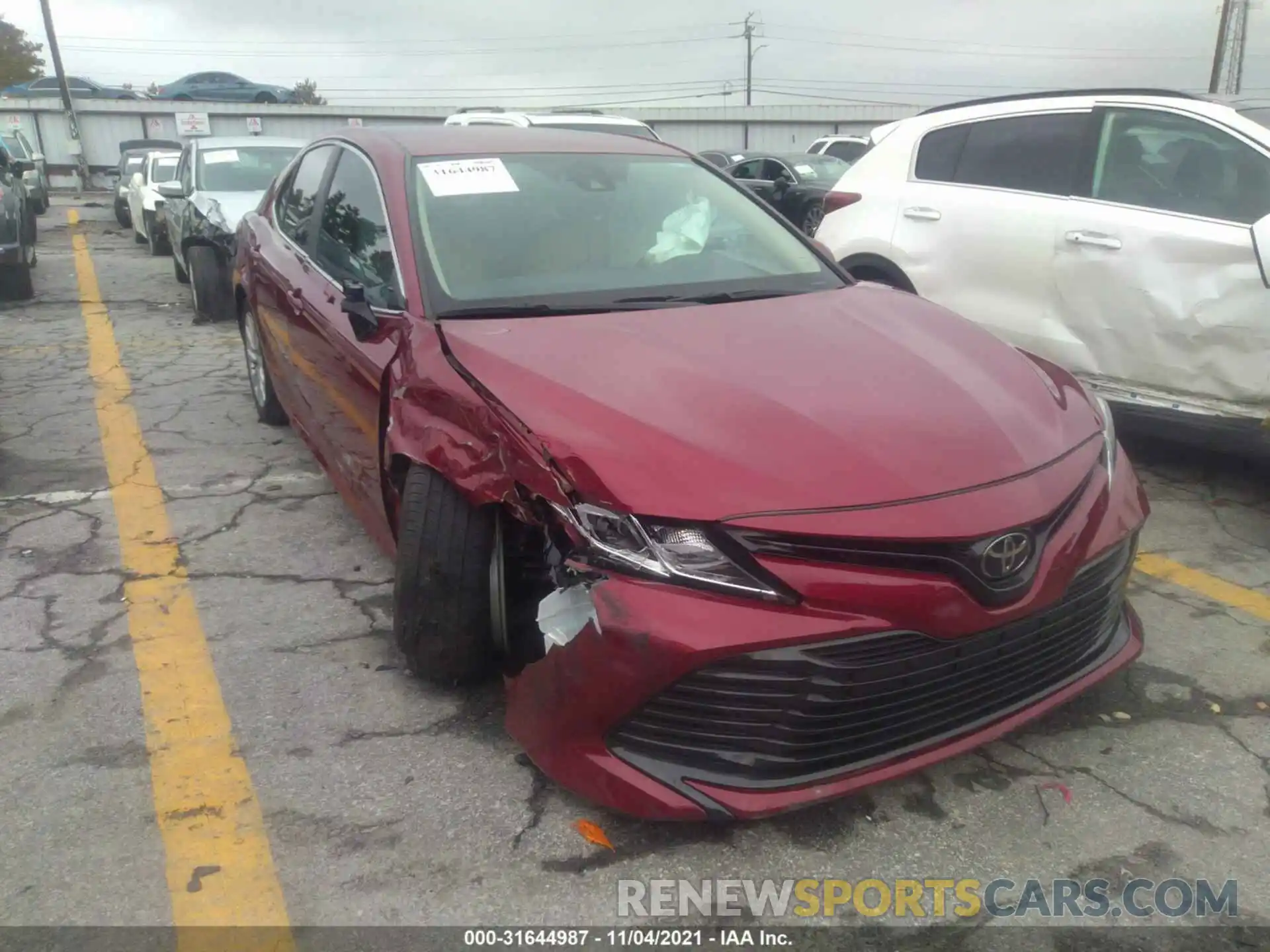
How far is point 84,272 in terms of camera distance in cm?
1217

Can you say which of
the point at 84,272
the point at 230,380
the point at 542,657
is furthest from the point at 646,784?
the point at 84,272

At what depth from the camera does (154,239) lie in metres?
13.1

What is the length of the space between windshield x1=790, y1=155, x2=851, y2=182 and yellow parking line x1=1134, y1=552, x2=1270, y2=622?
34.0 ft

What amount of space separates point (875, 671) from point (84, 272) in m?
12.5

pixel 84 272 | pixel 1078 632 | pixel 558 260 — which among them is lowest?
pixel 84 272

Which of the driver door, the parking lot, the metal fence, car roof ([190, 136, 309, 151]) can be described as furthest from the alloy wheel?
the metal fence

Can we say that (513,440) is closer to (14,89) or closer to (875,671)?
(875,671)

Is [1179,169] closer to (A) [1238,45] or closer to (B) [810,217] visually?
(B) [810,217]

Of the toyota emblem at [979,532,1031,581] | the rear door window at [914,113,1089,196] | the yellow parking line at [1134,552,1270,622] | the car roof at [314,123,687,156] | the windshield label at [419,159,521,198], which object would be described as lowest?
the yellow parking line at [1134,552,1270,622]

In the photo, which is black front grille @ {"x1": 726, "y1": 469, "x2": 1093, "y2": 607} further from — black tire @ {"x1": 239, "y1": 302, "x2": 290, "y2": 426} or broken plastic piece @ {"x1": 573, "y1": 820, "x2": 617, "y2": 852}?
black tire @ {"x1": 239, "y1": 302, "x2": 290, "y2": 426}

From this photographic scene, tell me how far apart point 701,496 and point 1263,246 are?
9.83 feet

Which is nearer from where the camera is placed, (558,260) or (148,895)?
(148,895)

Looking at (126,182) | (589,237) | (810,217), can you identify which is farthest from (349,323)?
(126,182)

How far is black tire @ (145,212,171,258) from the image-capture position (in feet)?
42.6
